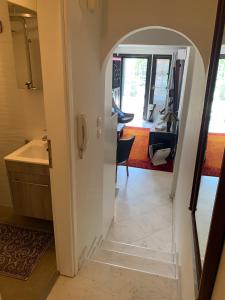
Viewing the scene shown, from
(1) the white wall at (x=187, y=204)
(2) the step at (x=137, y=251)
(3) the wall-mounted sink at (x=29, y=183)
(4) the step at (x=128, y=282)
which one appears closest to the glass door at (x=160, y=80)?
(1) the white wall at (x=187, y=204)

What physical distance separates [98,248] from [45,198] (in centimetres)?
90

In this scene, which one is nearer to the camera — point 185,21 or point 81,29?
point 81,29

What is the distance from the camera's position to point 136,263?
7.09 feet

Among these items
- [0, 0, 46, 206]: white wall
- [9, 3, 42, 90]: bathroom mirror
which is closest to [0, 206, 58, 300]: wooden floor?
[0, 0, 46, 206]: white wall

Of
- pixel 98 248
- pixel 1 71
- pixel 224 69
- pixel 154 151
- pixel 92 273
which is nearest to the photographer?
pixel 224 69

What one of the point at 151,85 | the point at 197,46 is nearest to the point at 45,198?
the point at 197,46

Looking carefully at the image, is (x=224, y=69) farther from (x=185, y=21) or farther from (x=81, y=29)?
(x=81, y=29)

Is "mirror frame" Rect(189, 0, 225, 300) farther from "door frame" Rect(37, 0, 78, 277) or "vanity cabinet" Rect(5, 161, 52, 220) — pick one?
"vanity cabinet" Rect(5, 161, 52, 220)

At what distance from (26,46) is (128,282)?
218 centimetres

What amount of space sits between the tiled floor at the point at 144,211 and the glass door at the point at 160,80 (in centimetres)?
385

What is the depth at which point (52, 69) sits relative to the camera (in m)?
1.29

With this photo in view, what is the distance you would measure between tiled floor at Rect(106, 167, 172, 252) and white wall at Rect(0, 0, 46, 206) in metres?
1.63

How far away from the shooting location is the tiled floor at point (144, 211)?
286 cm

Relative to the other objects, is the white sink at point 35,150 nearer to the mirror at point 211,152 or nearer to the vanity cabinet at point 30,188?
the vanity cabinet at point 30,188
